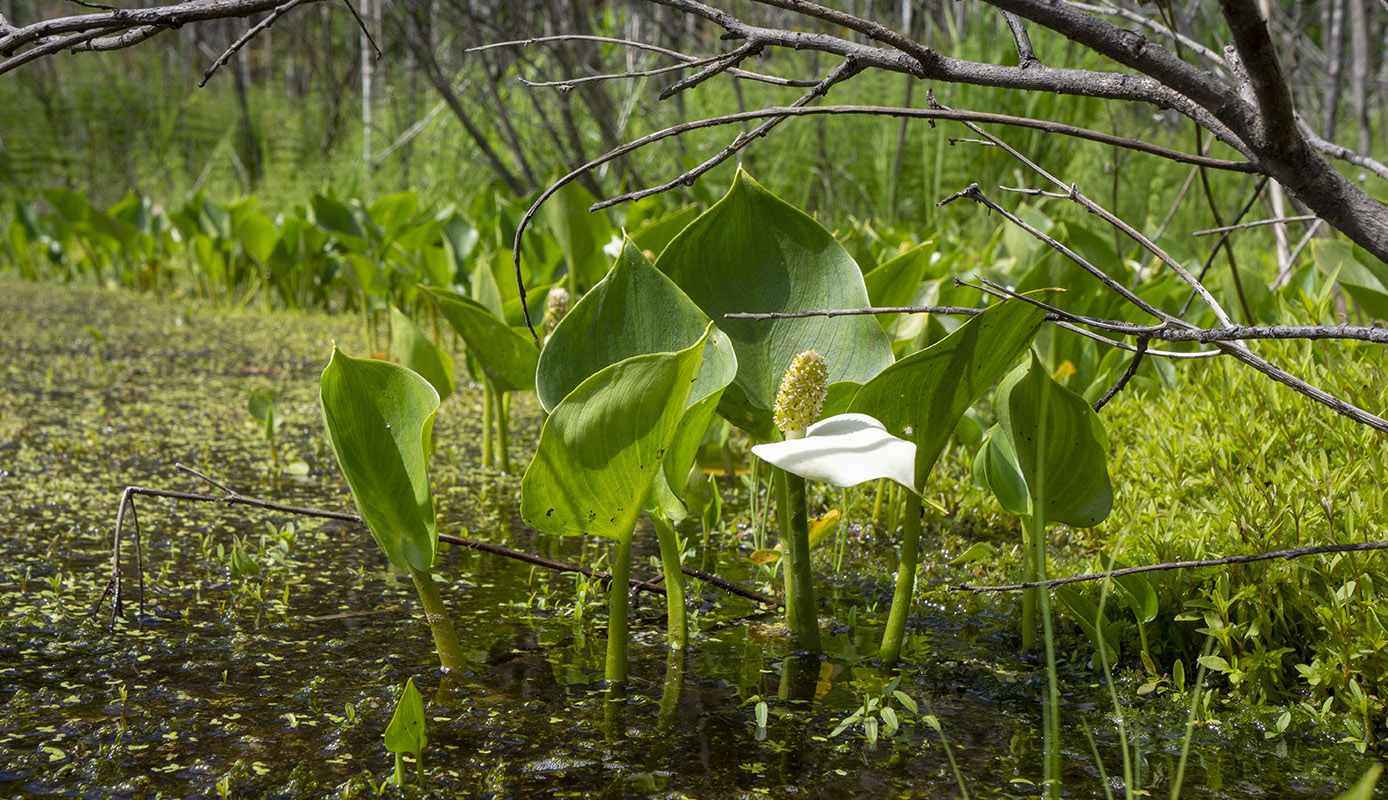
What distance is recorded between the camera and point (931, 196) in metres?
4.41

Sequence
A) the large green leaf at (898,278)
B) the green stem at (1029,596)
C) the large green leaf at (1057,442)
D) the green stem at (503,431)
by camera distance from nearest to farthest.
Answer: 1. the large green leaf at (1057,442)
2. the green stem at (1029,596)
3. the large green leaf at (898,278)
4. the green stem at (503,431)

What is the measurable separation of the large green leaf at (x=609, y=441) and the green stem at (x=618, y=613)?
51 mm

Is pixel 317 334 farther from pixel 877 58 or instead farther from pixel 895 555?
pixel 877 58

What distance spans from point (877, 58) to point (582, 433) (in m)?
0.44

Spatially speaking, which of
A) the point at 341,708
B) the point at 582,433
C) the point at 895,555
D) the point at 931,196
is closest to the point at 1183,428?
the point at 895,555

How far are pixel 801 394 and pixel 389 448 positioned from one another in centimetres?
44

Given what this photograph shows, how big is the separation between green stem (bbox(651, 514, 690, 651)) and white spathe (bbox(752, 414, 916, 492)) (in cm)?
24

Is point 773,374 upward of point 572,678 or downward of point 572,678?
upward

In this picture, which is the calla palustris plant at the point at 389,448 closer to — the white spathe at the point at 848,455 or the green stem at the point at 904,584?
the white spathe at the point at 848,455

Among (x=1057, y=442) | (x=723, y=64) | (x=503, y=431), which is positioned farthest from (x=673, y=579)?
(x=503, y=431)

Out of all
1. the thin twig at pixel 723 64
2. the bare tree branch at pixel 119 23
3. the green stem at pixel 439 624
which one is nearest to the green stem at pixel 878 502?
the green stem at pixel 439 624

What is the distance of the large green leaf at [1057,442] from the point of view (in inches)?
45.6

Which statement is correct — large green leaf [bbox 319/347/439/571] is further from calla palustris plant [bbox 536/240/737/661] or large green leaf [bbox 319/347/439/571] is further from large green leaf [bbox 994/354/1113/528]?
large green leaf [bbox 994/354/1113/528]

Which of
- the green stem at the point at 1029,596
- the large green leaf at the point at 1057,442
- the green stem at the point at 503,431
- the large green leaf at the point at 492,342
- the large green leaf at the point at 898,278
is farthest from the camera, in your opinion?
the green stem at the point at 503,431
